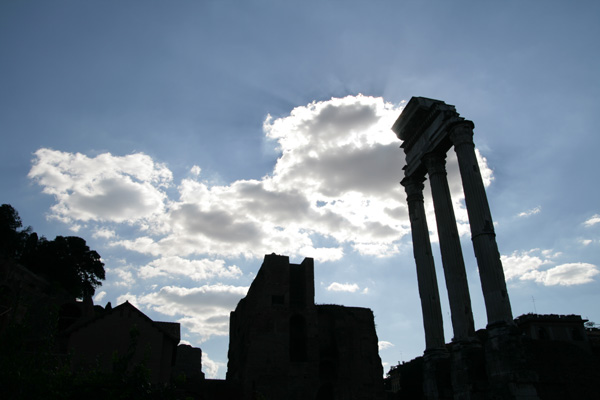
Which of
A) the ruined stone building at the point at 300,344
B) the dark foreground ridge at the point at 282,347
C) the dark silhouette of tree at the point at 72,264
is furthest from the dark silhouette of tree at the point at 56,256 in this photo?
the ruined stone building at the point at 300,344

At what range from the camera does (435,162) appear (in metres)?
17.4

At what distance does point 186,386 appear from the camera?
28141 mm

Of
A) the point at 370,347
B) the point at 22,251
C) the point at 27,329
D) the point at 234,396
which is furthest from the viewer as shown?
the point at 22,251

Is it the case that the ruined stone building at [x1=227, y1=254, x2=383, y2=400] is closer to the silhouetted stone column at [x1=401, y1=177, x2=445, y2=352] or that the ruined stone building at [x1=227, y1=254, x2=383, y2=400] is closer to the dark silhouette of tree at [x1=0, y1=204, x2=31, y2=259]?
the silhouetted stone column at [x1=401, y1=177, x2=445, y2=352]

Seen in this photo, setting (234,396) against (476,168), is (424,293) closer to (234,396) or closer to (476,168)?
(476,168)

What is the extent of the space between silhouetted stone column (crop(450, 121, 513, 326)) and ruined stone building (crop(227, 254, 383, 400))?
67.2 feet

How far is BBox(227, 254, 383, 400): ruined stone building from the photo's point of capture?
101 feet

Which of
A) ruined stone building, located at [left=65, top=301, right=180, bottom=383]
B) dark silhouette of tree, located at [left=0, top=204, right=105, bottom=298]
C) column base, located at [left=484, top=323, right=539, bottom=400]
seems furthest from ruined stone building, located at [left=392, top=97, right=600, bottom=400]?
dark silhouette of tree, located at [left=0, top=204, right=105, bottom=298]

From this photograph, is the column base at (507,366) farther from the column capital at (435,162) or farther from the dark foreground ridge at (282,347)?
the column capital at (435,162)

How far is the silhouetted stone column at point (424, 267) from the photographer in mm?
16391

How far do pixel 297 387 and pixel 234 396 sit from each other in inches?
164

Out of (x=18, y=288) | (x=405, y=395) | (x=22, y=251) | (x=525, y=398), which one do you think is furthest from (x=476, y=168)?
(x=22, y=251)

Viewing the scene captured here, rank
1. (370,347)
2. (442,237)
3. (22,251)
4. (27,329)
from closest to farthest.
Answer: (27,329), (442,237), (370,347), (22,251)

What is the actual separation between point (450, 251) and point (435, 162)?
356 cm
